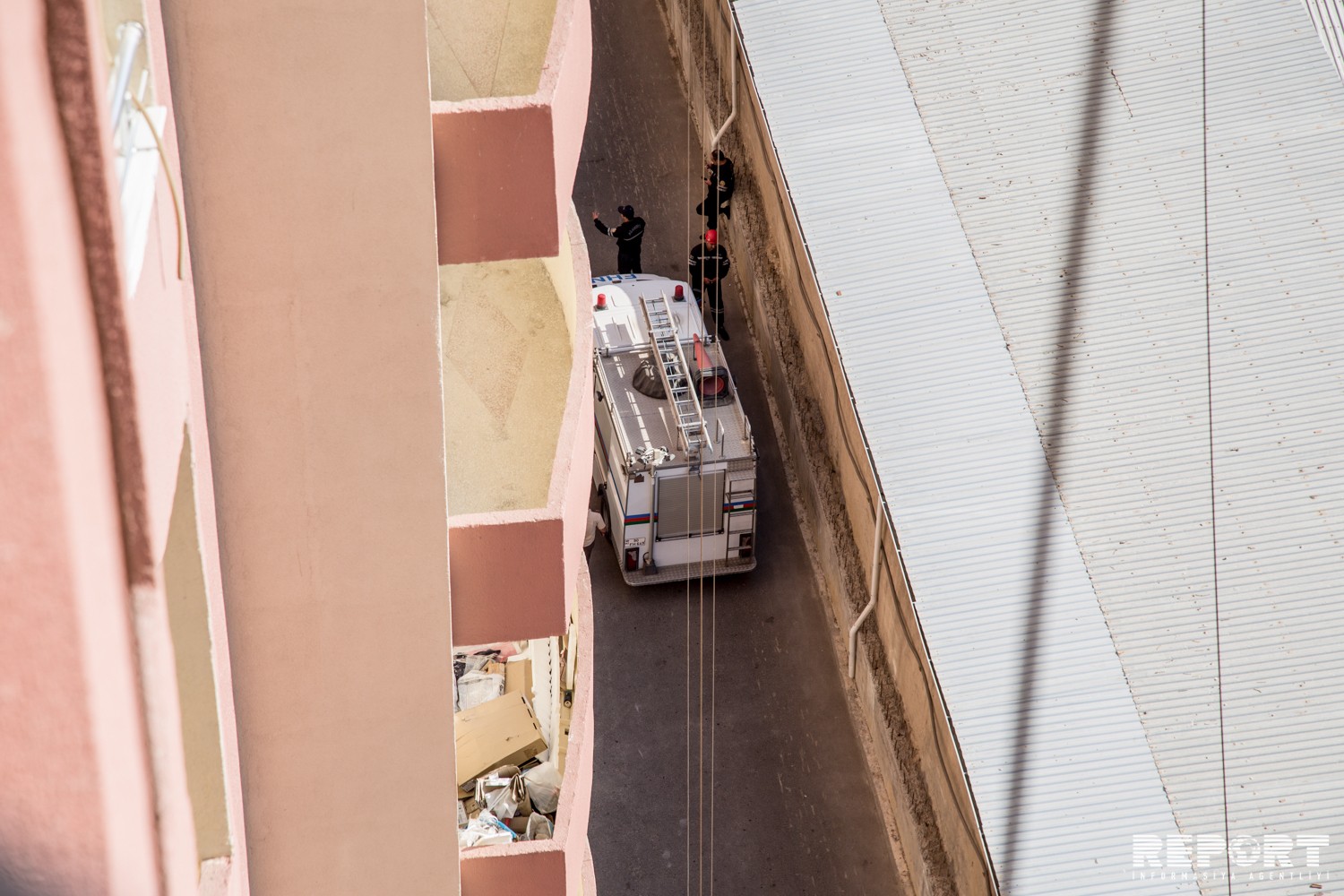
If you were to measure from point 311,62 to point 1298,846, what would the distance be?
11876mm

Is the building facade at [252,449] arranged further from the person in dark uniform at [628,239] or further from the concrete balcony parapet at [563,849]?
the person in dark uniform at [628,239]

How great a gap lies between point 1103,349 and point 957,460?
6.92ft

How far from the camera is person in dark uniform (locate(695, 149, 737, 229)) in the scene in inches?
1000

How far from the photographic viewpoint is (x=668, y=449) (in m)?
19.9

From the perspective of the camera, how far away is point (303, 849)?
21.3 ft

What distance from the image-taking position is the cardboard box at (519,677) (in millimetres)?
17047

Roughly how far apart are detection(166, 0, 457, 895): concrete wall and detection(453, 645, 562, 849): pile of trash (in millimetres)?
4803

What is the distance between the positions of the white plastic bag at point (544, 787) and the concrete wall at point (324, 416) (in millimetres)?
7032

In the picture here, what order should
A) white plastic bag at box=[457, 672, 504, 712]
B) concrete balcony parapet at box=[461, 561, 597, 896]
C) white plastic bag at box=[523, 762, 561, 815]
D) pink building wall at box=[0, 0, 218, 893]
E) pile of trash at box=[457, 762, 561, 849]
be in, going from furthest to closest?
white plastic bag at box=[457, 672, 504, 712]
white plastic bag at box=[523, 762, 561, 815]
pile of trash at box=[457, 762, 561, 849]
concrete balcony parapet at box=[461, 561, 597, 896]
pink building wall at box=[0, 0, 218, 893]

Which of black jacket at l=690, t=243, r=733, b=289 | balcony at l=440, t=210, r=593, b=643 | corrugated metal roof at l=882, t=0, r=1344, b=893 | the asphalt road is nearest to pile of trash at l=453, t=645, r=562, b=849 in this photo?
the asphalt road

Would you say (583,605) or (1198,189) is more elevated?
(1198,189)

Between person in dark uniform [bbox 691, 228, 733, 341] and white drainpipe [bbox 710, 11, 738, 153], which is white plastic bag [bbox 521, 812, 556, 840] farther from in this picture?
white drainpipe [bbox 710, 11, 738, 153]

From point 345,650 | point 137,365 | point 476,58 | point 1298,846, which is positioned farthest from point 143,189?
point 1298,846

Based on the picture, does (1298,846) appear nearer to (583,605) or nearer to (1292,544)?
(1292,544)
